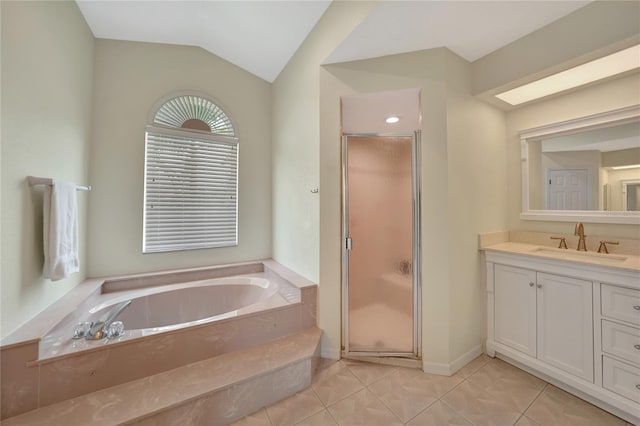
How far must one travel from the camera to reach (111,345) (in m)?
1.35

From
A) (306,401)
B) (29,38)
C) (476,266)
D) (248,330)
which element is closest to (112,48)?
(29,38)

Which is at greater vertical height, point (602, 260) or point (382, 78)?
point (382, 78)

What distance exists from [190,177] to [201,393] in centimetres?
196

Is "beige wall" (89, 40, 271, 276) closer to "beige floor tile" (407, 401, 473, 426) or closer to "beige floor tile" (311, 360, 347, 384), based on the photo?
"beige floor tile" (311, 360, 347, 384)

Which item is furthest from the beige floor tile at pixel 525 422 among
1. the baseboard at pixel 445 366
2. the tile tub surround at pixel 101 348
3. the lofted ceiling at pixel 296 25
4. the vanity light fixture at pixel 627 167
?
the lofted ceiling at pixel 296 25

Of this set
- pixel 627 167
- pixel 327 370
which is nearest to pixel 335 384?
pixel 327 370

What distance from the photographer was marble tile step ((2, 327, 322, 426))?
1.14 meters

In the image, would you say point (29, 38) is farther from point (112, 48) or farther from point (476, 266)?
point (476, 266)

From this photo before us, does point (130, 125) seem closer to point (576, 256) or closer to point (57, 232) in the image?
point (57, 232)

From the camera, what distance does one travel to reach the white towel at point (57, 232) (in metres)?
1.49

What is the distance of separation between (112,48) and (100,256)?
6.36 ft

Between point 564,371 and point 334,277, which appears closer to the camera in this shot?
point 564,371

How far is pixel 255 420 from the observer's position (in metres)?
1.39

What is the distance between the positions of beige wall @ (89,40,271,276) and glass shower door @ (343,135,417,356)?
1507mm
